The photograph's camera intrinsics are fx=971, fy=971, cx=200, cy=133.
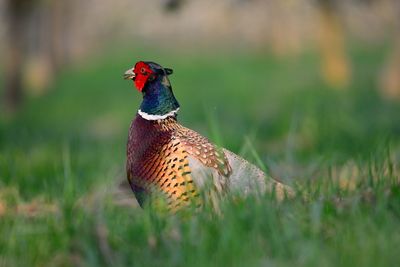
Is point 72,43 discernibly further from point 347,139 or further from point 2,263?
point 2,263

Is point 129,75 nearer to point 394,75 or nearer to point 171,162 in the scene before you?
point 171,162

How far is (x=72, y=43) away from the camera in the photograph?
123 feet

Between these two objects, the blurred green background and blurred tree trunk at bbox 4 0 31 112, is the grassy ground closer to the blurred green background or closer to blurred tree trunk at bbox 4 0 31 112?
the blurred green background

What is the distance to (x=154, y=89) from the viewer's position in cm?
461

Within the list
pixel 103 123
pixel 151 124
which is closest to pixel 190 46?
pixel 103 123

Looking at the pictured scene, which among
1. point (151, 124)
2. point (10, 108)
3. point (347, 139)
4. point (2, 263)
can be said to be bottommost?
point (10, 108)

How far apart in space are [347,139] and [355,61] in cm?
1935

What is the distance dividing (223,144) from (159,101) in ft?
8.09

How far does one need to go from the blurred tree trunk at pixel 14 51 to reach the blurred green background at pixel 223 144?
1.0 inches

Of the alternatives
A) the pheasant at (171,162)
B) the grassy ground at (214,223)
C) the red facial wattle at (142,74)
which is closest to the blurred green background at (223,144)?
the grassy ground at (214,223)

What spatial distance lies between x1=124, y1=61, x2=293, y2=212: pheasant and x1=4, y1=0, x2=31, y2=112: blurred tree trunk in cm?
1248

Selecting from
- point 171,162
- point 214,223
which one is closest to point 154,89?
point 171,162

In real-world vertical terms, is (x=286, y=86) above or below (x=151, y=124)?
below

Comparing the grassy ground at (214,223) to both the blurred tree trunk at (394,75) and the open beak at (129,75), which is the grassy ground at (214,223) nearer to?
the open beak at (129,75)
